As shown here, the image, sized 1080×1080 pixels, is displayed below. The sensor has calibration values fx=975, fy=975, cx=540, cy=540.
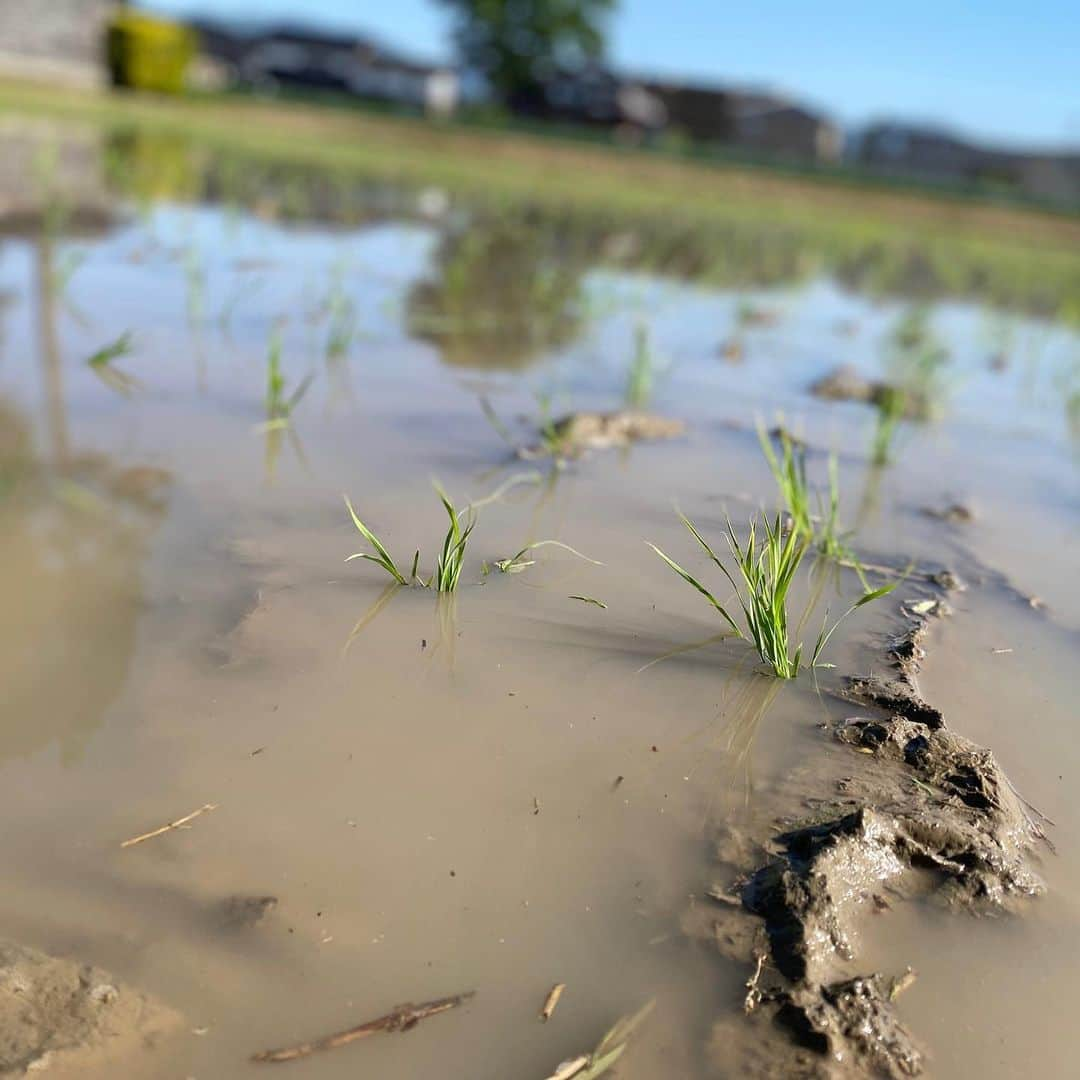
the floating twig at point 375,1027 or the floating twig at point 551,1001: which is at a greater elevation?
the floating twig at point 551,1001

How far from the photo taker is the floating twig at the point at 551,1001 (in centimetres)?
82

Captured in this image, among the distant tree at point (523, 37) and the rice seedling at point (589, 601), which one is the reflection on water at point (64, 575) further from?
the distant tree at point (523, 37)

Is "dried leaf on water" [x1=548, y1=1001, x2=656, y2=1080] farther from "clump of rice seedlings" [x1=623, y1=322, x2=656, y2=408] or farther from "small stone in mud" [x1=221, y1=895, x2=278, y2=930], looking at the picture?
"clump of rice seedlings" [x1=623, y1=322, x2=656, y2=408]

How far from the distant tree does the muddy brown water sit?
129 ft

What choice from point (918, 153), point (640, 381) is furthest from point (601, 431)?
point (918, 153)

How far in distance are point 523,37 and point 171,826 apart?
41.2m

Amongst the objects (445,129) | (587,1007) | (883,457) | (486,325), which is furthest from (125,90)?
(587,1007)

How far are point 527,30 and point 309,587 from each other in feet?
133

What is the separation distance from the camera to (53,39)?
16.7 metres

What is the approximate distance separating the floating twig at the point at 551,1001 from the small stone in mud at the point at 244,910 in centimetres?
27

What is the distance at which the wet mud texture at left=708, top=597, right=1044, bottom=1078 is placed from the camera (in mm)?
816

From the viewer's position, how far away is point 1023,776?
120 centimetres

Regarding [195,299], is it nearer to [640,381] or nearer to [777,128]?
[640,381]

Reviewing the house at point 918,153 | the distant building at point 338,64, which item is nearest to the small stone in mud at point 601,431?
the house at point 918,153
